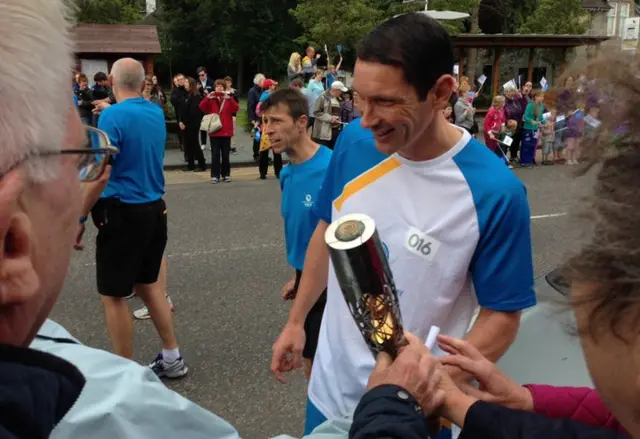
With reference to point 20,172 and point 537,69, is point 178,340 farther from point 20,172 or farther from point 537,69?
point 537,69

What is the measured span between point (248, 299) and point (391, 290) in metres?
4.06

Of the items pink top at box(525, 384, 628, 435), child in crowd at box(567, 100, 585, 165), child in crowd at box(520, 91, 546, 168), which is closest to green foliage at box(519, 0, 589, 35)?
child in crowd at box(520, 91, 546, 168)

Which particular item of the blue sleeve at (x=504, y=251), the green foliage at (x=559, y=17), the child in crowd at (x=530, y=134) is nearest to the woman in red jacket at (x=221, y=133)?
the child in crowd at (x=530, y=134)

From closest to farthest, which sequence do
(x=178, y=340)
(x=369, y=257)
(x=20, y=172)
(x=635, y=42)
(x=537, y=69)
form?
(x=20, y=172) < (x=635, y=42) < (x=369, y=257) < (x=178, y=340) < (x=537, y=69)

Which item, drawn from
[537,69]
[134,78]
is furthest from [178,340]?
[537,69]

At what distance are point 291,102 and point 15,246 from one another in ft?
9.90

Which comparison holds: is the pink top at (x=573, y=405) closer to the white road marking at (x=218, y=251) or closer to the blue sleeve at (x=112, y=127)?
the blue sleeve at (x=112, y=127)

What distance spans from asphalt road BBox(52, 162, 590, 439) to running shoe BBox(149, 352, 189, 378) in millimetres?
79

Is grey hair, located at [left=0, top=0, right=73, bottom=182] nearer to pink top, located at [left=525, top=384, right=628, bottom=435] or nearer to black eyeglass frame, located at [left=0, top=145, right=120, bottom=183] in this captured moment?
black eyeglass frame, located at [left=0, top=145, right=120, bottom=183]

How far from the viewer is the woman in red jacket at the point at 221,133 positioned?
11.2 metres

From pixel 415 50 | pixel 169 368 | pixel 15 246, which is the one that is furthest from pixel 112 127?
pixel 15 246

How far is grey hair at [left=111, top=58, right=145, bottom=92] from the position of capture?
4.26 m

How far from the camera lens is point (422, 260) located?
6.38ft

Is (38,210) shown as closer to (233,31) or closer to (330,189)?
(330,189)
